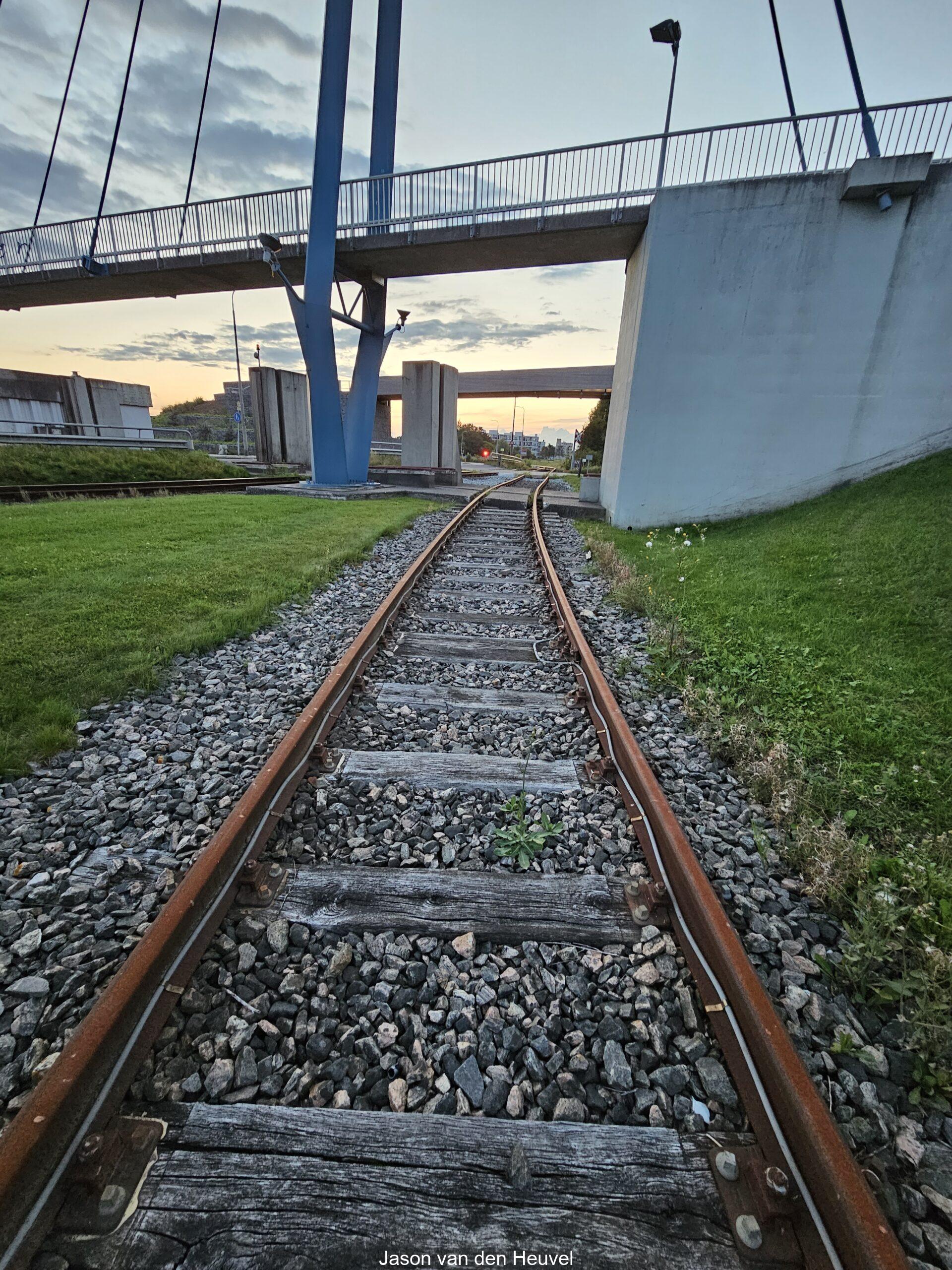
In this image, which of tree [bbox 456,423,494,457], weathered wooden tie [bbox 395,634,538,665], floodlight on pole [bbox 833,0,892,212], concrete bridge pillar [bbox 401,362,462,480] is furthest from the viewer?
tree [bbox 456,423,494,457]

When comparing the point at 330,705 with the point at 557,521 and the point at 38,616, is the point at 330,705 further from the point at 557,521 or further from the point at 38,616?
the point at 557,521

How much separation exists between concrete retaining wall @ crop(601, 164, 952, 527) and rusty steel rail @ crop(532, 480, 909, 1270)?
9421 millimetres

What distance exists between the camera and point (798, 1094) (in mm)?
1260

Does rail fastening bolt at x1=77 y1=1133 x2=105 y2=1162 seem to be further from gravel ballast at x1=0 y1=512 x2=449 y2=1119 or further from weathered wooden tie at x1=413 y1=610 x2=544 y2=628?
weathered wooden tie at x1=413 y1=610 x2=544 y2=628

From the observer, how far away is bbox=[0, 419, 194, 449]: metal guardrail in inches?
744

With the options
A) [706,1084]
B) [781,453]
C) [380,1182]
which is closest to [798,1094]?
[706,1084]

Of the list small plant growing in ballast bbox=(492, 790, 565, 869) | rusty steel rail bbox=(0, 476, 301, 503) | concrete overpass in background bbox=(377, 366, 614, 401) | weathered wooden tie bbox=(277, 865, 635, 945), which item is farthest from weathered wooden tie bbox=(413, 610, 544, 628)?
concrete overpass in background bbox=(377, 366, 614, 401)

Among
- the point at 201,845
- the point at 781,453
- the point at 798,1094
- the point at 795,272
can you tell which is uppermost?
the point at 795,272

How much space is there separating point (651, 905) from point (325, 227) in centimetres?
1468

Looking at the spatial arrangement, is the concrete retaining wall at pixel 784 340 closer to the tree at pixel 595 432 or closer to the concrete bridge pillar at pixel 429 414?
the concrete bridge pillar at pixel 429 414

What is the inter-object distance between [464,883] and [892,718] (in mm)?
2936

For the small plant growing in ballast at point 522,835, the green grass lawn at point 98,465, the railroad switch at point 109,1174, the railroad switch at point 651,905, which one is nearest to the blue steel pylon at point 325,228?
the green grass lawn at point 98,465

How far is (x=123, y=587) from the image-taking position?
5492 mm

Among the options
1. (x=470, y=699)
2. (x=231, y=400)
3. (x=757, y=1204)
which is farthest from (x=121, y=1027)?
(x=231, y=400)
